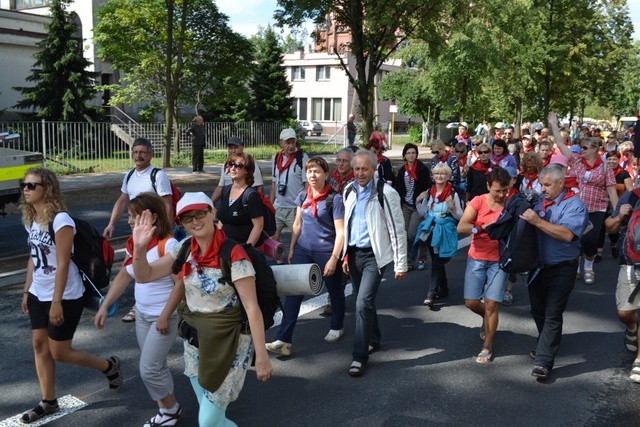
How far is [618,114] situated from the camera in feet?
212

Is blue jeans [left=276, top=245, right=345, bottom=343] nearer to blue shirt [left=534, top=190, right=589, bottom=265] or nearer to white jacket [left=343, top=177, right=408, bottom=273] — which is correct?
white jacket [left=343, top=177, right=408, bottom=273]

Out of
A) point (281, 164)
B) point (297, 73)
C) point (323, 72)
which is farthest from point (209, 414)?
point (297, 73)

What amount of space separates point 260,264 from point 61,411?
205 cm

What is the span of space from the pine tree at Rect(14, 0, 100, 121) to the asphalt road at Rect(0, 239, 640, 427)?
75.0 feet

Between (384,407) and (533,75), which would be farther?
(533,75)

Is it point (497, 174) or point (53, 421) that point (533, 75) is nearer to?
point (497, 174)

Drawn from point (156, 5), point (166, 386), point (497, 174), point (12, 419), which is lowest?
point (12, 419)

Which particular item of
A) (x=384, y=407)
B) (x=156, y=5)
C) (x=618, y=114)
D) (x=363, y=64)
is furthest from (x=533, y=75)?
(x=618, y=114)

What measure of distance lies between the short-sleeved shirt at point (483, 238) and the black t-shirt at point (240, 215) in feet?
5.96

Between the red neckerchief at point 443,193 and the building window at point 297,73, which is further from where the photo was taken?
the building window at point 297,73

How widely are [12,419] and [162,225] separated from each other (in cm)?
171

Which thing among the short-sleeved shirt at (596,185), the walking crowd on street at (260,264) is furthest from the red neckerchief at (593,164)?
the walking crowd on street at (260,264)

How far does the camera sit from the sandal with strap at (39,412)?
432 cm

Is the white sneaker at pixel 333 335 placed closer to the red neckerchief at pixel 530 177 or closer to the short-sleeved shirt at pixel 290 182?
the short-sleeved shirt at pixel 290 182
